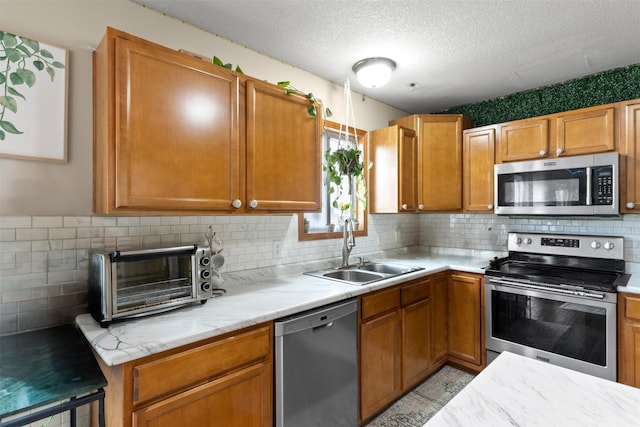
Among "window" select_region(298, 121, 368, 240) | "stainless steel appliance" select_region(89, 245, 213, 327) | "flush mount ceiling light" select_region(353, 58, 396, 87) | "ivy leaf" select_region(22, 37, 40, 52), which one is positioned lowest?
"stainless steel appliance" select_region(89, 245, 213, 327)

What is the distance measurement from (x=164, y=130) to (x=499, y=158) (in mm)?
2698

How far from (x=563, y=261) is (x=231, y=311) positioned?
2.76 m

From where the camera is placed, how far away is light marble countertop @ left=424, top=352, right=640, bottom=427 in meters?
0.72

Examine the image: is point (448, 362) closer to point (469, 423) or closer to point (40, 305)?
point (469, 423)

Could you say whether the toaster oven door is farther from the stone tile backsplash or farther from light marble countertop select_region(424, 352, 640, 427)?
light marble countertop select_region(424, 352, 640, 427)

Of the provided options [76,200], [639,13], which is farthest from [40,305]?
[639,13]

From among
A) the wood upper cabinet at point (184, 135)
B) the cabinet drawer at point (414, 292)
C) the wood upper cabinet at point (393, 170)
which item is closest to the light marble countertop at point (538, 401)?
the wood upper cabinet at point (184, 135)

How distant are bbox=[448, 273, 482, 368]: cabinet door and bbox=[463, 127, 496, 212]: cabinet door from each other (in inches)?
28.1

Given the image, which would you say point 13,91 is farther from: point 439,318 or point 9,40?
point 439,318

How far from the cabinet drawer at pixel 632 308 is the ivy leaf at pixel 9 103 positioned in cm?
348

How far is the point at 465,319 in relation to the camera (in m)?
2.80

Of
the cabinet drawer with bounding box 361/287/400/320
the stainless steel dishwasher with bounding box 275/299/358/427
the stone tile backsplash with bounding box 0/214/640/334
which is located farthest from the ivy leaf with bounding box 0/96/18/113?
the cabinet drawer with bounding box 361/287/400/320

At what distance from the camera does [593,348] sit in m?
2.21

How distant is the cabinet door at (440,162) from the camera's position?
125 inches
